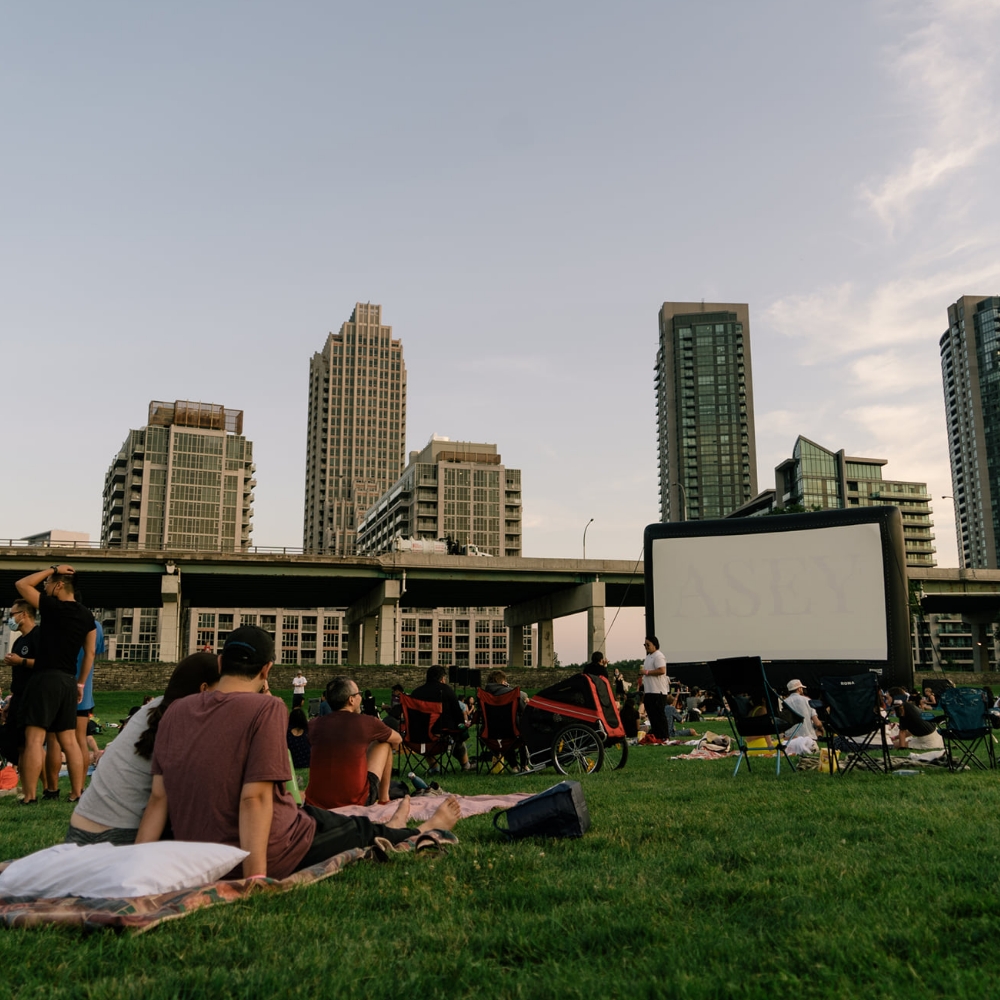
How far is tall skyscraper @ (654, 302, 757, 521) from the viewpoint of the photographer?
581ft

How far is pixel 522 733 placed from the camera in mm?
10008

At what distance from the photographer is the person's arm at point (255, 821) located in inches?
146

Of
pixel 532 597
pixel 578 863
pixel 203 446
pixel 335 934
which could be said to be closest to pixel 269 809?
pixel 335 934

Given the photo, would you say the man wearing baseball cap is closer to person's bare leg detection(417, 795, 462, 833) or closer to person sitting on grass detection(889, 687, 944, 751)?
person sitting on grass detection(889, 687, 944, 751)

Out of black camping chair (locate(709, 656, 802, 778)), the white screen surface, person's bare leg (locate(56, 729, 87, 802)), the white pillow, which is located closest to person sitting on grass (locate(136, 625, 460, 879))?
the white pillow

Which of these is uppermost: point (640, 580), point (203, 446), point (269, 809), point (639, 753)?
point (203, 446)

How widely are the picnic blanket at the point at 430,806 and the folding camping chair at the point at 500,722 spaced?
180cm

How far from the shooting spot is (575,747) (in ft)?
32.7

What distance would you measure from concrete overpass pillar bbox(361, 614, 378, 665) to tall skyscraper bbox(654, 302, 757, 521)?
124460 mm

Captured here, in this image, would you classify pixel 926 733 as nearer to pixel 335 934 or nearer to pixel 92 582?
pixel 335 934

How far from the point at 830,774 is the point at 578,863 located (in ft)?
17.1

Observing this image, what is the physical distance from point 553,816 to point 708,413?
181 meters

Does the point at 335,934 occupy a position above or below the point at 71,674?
below

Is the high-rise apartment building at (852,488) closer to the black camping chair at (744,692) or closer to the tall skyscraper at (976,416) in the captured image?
the tall skyscraper at (976,416)
